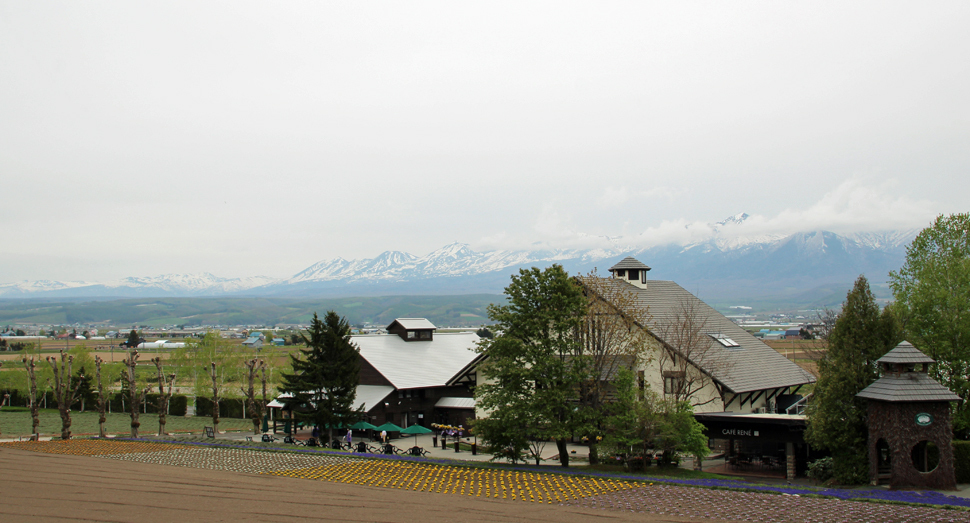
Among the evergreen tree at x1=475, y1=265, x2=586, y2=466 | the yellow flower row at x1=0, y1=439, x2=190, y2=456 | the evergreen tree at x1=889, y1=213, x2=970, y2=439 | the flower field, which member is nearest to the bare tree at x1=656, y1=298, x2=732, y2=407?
the evergreen tree at x1=475, y1=265, x2=586, y2=466

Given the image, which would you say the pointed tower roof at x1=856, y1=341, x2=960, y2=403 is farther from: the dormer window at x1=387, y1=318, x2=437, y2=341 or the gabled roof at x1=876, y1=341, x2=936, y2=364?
the dormer window at x1=387, y1=318, x2=437, y2=341

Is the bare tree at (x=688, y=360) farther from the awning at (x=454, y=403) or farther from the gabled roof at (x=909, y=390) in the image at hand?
the awning at (x=454, y=403)

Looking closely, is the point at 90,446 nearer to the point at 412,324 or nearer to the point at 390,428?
the point at 390,428

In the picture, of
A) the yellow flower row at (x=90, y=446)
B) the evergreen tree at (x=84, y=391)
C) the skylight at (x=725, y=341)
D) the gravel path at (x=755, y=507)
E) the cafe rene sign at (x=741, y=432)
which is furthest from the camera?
Result: the evergreen tree at (x=84, y=391)

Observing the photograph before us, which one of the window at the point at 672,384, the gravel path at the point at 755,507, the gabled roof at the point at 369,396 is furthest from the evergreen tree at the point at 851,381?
the gabled roof at the point at 369,396

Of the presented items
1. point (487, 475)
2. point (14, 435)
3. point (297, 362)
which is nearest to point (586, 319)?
point (487, 475)

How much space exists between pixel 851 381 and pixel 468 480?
621 inches

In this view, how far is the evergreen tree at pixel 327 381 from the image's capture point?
3662 centimetres

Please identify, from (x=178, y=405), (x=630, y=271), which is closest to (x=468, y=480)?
(x=630, y=271)

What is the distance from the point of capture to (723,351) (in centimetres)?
3650

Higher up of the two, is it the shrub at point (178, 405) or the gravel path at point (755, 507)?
the gravel path at point (755, 507)

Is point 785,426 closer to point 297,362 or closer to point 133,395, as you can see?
point 297,362

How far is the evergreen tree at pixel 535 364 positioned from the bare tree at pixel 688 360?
7.50 meters

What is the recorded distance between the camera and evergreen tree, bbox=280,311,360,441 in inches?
1442
